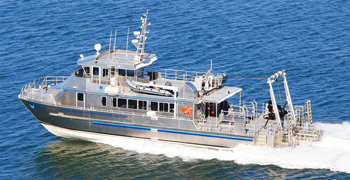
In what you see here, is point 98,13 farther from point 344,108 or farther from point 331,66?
point 344,108

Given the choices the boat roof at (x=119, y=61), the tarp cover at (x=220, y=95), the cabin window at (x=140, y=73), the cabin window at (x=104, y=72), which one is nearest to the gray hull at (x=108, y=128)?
the tarp cover at (x=220, y=95)

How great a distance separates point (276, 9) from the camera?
7031cm

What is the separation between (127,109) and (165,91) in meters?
2.97

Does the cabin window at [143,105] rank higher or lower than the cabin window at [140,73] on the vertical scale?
lower

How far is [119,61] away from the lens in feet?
150

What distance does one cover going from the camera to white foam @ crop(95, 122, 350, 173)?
137ft

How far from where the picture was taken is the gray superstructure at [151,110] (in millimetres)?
43781

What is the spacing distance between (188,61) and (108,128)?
51.9 feet

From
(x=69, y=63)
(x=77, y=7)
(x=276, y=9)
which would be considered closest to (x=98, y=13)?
(x=77, y=7)

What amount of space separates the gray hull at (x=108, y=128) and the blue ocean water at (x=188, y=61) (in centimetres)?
66

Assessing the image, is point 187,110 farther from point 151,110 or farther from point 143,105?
point 143,105

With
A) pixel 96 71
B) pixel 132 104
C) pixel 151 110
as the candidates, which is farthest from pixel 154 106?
pixel 96 71

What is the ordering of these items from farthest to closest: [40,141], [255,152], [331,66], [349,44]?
[349,44] → [331,66] → [40,141] → [255,152]

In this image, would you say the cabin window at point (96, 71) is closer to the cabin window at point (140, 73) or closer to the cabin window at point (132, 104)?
the cabin window at point (140, 73)
